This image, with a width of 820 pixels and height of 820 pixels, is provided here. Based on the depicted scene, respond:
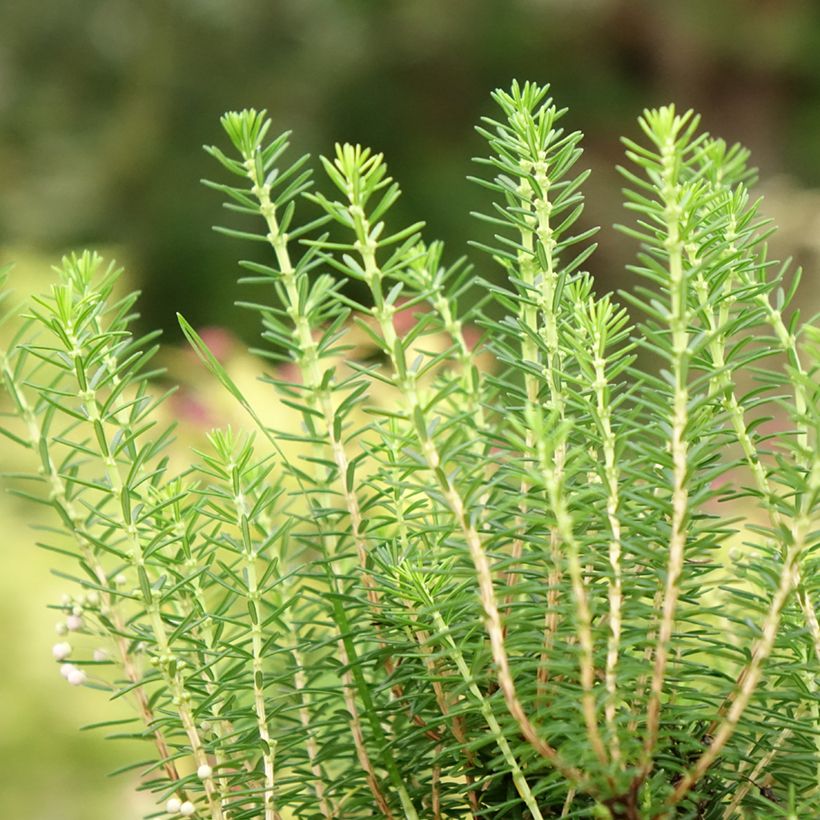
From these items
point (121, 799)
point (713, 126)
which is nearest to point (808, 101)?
point (713, 126)

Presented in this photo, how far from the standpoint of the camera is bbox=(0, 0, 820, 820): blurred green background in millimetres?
3826

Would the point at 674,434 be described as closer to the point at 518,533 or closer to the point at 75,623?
the point at 518,533

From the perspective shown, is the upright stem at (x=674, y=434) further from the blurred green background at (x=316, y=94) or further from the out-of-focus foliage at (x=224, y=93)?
the out-of-focus foliage at (x=224, y=93)

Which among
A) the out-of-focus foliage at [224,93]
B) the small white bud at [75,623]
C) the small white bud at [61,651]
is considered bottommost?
the small white bud at [61,651]

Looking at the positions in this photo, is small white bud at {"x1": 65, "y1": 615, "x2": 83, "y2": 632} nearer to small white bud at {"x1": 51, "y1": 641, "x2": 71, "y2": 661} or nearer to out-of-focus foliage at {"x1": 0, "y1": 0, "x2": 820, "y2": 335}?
small white bud at {"x1": 51, "y1": 641, "x2": 71, "y2": 661}

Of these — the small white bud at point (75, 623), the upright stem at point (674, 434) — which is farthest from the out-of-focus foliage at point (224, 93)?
the upright stem at point (674, 434)

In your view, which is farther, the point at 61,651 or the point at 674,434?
the point at 61,651

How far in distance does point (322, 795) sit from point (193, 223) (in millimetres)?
3689

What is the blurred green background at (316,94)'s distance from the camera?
3826mm

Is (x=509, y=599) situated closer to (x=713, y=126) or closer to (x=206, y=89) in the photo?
(x=206, y=89)

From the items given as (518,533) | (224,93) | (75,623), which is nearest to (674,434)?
(518,533)

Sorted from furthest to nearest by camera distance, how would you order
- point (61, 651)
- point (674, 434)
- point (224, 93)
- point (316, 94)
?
point (316, 94) < point (224, 93) < point (61, 651) < point (674, 434)

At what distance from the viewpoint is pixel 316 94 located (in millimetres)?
4121

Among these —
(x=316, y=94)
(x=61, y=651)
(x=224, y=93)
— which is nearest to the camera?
(x=61, y=651)
